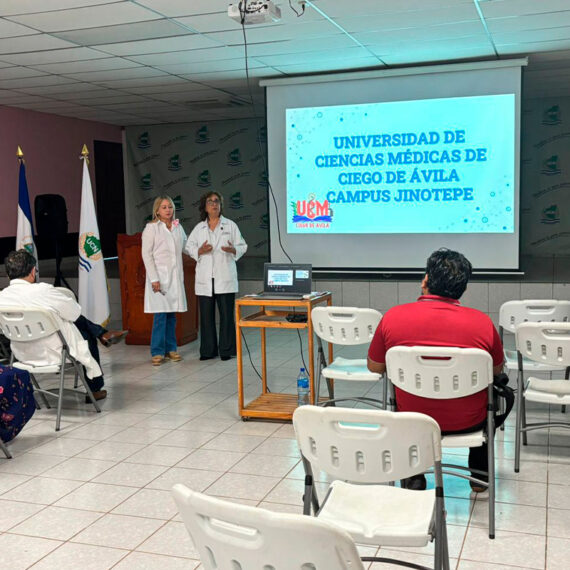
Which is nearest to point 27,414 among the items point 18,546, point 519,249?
point 18,546

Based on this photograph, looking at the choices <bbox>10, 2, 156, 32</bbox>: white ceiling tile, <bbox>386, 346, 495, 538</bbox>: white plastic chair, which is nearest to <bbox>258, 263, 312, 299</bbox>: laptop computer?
Result: <bbox>386, 346, 495, 538</bbox>: white plastic chair

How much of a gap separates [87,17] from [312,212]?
3.32 meters

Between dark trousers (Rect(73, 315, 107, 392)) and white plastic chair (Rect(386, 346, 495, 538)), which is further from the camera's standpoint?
dark trousers (Rect(73, 315, 107, 392))

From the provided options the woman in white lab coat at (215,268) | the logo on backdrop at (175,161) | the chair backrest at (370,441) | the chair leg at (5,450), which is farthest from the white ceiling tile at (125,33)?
the logo on backdrop at (175,161)

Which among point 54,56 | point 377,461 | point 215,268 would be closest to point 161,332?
point 215,268

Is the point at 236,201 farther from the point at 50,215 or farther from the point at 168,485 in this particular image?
the point at 168,485

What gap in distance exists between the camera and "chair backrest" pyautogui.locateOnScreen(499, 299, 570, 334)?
13.6ft

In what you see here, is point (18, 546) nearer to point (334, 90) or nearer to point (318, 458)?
point (318, 458)

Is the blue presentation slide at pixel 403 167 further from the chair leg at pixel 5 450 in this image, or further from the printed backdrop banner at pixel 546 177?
the chair leg at pixel 5 450

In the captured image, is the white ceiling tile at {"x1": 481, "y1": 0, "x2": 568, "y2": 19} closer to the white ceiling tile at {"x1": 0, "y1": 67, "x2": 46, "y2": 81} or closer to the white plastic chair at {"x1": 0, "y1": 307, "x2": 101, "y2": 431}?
the white plastic chair at {"x1": 0, "y1": 307, "x2": 101, "y2": 431}

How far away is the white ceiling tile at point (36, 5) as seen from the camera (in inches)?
177

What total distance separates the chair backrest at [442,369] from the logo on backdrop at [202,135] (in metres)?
9.78

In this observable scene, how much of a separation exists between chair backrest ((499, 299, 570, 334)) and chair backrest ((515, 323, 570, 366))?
→ 28.0 inches

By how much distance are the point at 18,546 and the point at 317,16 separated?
13.0 feet
